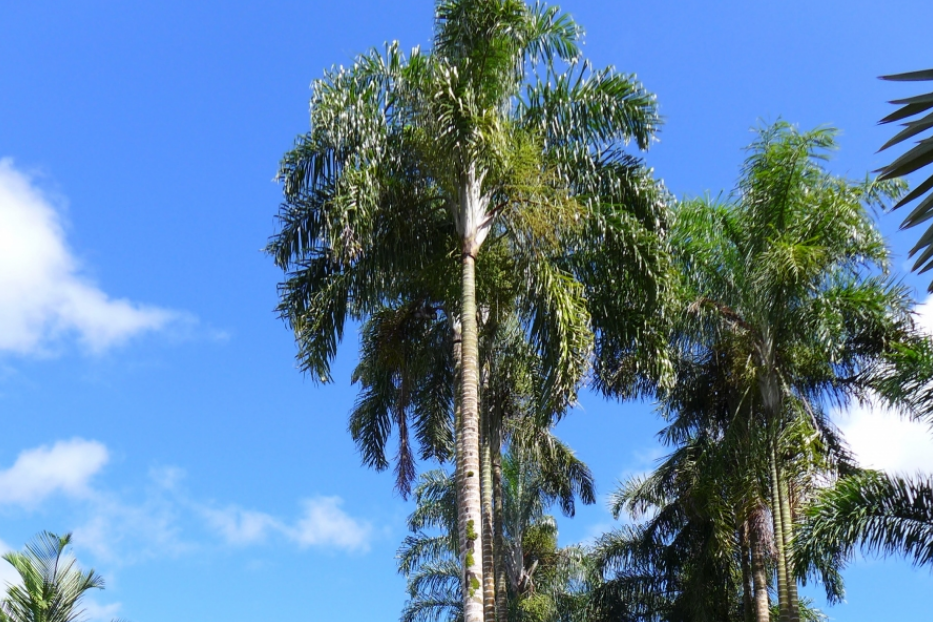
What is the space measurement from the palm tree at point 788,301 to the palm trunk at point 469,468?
5.37 metres

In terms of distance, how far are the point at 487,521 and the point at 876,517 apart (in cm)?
648

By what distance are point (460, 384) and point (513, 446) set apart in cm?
1023

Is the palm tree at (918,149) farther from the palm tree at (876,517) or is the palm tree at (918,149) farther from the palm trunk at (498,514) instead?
the palm trunk at (498,514)

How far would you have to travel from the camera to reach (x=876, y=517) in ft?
45.4

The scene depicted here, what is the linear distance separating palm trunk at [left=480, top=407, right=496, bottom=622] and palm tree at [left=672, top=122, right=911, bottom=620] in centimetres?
389

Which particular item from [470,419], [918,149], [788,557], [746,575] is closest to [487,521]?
[470,419]

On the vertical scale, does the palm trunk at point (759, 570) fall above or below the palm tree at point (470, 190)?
below

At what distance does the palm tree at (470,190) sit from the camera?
14297 mm

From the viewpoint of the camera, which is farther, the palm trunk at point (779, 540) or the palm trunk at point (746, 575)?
the palm trunk at point (746, 575)

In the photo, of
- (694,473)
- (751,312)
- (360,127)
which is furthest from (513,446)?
(360,127)

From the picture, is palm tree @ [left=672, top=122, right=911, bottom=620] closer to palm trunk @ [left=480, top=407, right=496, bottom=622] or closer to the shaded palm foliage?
the shaded palm foliage

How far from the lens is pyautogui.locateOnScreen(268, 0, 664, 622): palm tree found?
14297 millimetres

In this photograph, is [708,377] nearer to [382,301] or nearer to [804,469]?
[804,469]

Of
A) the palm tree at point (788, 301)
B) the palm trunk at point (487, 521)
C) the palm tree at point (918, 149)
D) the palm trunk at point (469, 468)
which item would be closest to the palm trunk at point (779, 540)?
the palm tree at point (788, 301)
